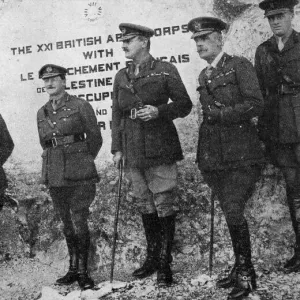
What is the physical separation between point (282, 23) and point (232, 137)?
989mm

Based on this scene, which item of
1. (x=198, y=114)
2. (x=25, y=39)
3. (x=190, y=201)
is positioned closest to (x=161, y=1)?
(x=198, y=114)

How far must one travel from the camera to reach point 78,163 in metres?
3.87

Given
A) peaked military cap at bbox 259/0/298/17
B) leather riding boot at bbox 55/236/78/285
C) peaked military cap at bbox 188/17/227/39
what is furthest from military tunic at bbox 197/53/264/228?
leather riding boot at bbox 55/236/78/285

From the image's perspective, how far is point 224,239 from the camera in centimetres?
406

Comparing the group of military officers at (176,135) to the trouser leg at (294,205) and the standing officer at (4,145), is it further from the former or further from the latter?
the standing officer at (4,145)

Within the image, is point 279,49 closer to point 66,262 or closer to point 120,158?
point 120,158

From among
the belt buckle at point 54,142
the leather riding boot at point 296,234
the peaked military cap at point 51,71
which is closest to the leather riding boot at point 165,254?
the leather riding boot at point 296,234

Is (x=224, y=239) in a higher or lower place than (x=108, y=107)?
lower

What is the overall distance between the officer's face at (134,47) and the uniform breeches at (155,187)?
909mm

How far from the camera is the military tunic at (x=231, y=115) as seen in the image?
325 centimetres

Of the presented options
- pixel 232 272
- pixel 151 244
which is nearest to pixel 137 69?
pixel 151 244

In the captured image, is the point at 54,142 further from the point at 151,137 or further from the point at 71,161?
the point at 151,137

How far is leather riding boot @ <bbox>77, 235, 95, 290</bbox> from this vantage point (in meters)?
3.77

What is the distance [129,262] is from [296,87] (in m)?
2.05
